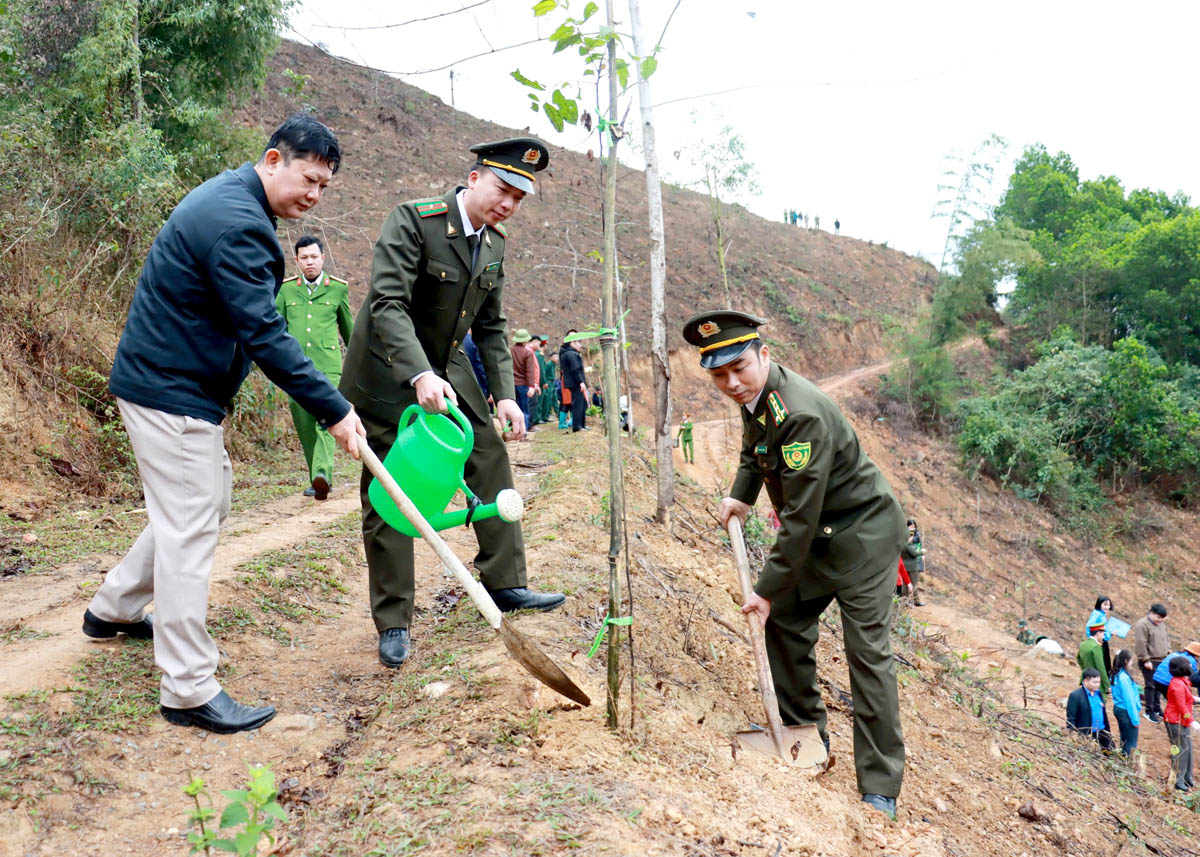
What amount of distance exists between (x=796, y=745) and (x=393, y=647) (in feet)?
5.78

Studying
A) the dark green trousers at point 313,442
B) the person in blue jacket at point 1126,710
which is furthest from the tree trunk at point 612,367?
the person in blue jacket at point 1126,710

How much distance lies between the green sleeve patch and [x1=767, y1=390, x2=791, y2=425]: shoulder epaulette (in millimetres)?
112

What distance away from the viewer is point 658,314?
740 cm

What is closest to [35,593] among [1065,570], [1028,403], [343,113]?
[1065,570]

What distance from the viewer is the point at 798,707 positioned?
150 inches

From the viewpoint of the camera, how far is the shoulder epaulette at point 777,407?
11.0 feet

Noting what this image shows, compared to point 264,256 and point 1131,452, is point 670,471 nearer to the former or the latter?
point 264,256

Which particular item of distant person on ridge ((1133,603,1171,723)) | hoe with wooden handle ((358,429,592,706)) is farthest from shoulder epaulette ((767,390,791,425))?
distant person on ridge ((1133,603,1171,723))

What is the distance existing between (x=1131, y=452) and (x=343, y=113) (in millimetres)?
28802

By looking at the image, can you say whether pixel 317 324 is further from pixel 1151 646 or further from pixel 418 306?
pixel 1151 646

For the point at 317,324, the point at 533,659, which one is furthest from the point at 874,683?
the point at 317,324

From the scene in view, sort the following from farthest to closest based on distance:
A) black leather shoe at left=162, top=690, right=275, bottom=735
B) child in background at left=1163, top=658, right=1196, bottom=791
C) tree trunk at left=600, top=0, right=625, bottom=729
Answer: child in background at left=1163, top=658, right=1196, bottom=791 < black leather shoe at left=162, top=690, right=275, bottom=735 < tree trunk at left=600, top=0, right=625, bottom=729

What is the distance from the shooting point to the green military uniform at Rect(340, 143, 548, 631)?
3.41 meters

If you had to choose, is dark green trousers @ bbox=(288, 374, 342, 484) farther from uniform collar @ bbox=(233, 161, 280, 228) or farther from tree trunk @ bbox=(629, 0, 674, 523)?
uniform collar @ bbox=(233, 161, 280, 228)
